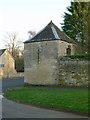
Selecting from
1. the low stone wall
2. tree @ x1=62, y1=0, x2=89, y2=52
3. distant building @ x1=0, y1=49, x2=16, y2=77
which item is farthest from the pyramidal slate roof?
distant building @ x1=0, y1=49, x2=16, y2=77

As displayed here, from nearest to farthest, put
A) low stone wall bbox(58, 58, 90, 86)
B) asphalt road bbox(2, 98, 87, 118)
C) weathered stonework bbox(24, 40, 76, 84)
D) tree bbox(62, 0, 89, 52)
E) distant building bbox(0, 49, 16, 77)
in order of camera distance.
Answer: asphalt road bbox(2, 98, 87, 118), low stone wall bbox(58, 58, 90, 86), weathered stonework bbox(24, 40, 76, 84), tree bbox(62, 0, 89, 52), distant building bbox(0, 49, 16, 77)

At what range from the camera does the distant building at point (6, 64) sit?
254 ft

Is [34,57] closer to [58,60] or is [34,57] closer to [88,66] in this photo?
[58,60]

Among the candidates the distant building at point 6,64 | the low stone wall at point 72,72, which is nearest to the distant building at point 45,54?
the low stone wall at point 72,72

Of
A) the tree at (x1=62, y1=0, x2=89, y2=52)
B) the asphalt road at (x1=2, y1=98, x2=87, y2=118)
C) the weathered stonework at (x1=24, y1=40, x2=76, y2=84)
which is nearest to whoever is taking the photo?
the asphalt road at (x1=2, y1=98, x2=87, y2=118)

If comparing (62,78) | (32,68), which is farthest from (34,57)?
(62,78)

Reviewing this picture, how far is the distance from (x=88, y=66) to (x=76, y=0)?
23309 mm

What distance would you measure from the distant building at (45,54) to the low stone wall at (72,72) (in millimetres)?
695

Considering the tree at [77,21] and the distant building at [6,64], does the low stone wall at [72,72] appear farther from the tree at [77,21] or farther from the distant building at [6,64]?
the distant building at [6,64]

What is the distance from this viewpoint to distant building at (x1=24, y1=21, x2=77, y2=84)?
113 ft

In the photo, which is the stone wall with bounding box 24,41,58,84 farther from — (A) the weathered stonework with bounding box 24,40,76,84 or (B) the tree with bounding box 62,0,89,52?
(B) the tree with bounding box 62,0,89,52

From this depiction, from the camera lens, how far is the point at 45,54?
35.1 m

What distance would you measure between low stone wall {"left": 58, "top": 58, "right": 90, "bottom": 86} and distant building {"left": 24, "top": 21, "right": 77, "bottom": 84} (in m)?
0.70

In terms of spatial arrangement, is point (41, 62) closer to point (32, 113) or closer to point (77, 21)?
point (77, 21)
